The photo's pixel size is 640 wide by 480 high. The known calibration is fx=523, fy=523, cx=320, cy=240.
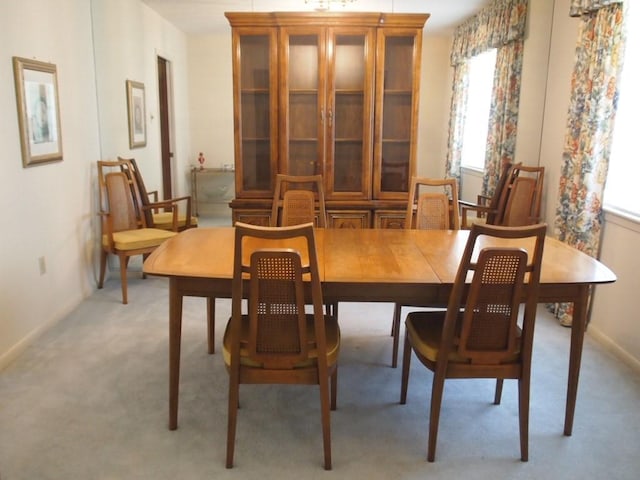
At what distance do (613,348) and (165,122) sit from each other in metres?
5.41

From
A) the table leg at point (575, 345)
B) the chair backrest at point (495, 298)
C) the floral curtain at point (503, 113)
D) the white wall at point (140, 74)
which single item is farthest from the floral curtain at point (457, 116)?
the chair backrest at point (495, 298)

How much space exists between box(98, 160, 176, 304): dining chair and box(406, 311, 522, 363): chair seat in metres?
2.43

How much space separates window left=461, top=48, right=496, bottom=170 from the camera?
5.82m

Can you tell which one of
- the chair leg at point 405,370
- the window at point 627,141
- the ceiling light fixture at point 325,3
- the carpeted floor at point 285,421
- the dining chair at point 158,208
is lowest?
the carpeted floor at point 285,421

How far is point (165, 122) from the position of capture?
650 cm

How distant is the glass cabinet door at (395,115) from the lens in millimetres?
3988

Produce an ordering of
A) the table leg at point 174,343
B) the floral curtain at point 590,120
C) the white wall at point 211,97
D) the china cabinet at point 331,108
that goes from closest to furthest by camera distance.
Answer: the table leg at point 174,343 → the floral curtain at point 590,120 → the china cabinet at point 331,108 → the white wall at point 211,97

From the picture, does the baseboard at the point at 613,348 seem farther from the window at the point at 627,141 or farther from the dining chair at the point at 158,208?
the dining chair at the point at 158,208

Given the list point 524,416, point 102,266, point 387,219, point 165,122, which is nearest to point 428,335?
point 524,416

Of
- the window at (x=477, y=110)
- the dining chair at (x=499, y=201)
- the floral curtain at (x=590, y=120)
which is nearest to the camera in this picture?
the floral curtain at (x=590, y=120)

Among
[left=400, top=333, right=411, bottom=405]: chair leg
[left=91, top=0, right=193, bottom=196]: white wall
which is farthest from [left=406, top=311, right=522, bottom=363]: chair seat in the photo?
[left=91, top=0, right=193, bottom=196]: white wall

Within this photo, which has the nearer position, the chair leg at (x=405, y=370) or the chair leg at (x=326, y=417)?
the chair leg at (x=326, y=417)

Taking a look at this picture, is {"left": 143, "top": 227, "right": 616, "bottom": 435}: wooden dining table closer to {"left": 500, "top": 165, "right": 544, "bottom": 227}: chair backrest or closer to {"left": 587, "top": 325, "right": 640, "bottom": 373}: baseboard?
{"left": 587, "top": 325, "right": 640, "bottom": 373}: baseboard

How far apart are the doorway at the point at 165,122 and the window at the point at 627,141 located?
15.6ft
